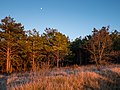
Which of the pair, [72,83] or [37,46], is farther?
[37,46]

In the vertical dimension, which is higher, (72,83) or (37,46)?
(37,46)

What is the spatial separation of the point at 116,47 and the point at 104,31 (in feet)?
33.7

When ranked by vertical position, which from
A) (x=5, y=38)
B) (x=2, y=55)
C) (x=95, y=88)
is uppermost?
(x=5, y=38)

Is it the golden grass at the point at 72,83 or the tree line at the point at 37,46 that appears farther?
the tree line at the point at 37,46

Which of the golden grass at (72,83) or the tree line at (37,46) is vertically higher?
the tree line at (37,46)

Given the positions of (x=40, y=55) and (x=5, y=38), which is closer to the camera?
(x=5, y=38)

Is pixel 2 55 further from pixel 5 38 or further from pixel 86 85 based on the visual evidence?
pixel 86 85

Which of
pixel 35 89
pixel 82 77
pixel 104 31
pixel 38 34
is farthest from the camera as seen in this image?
pixel 38 34

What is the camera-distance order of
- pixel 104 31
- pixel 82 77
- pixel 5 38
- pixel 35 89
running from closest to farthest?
pixel 35 89
pixel 82 77
pixel 5 38
pixel 104 31

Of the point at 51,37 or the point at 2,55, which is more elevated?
the point at 51,37

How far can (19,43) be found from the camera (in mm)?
47094

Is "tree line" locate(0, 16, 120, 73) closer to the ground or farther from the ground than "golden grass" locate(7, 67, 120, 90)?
farther from the ground

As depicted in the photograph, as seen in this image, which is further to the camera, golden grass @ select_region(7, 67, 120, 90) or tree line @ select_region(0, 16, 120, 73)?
tree line @ select_region(0, 16, 120, 73)

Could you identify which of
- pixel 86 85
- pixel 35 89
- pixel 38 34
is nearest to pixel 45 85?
pixel 35 89
